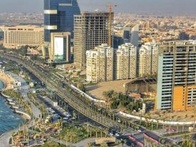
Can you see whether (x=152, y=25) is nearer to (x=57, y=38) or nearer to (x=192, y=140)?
(x=57, y=38)

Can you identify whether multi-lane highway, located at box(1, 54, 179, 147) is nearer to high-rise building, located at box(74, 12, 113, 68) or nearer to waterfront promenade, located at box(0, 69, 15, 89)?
waterfront promenade, located at box(0, 69, 15, 89)

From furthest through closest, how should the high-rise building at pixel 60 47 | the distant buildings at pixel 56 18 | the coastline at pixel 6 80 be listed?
the distant buildings at pixel 56 18 < the high-rise building at pixel 60 47 < the coastline at pixel 6 80

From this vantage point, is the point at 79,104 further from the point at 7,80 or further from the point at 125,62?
the point at 7,80

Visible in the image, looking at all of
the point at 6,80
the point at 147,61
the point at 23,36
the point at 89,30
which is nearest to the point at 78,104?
the point at 147,61

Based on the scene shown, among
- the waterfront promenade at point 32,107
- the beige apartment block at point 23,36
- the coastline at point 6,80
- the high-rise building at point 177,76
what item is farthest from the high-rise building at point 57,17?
the high-rise building at point 177,76

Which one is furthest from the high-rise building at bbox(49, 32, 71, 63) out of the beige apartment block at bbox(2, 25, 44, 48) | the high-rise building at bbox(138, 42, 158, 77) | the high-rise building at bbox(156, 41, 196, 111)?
the high-rise building at bbox(156, 41, 196, 111)

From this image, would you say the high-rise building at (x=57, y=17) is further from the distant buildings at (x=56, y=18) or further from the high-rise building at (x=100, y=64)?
the high-rise building at (x=100, y=64)
